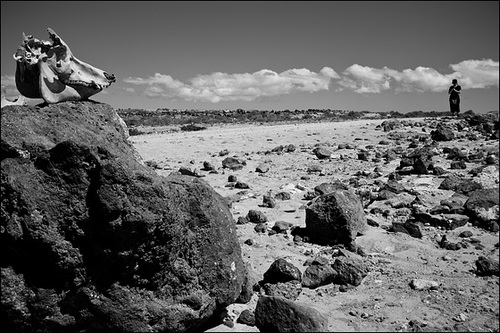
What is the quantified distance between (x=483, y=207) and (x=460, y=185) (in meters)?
1.61

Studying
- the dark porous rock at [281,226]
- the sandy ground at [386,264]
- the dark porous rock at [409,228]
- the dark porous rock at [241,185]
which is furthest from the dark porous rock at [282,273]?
the dark porous rock at [241,185]

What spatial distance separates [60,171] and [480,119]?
694 inches

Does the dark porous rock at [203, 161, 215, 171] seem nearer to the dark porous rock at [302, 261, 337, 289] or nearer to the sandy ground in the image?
the sandy ground

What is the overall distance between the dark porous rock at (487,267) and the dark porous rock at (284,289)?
2.14 metres

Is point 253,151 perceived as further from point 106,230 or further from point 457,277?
point 106,230

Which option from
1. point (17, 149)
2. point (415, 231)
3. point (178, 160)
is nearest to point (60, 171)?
point (17, 149)

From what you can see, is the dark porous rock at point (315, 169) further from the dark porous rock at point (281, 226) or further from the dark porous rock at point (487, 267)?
the dark porous rock at point (487, 267)

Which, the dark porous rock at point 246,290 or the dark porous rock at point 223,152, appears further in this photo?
the dark porous rock at point 223,152

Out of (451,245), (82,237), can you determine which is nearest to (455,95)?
(451,245)

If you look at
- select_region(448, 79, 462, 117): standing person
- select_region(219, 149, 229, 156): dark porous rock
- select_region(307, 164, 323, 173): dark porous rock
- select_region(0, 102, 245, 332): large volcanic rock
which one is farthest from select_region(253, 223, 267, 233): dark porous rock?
select_region(448, 79, 462, 117): standing person

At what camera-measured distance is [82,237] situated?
10.7 ft

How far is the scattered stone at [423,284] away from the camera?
456cm

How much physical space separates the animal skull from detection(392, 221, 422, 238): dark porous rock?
15.5 ft

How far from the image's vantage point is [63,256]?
126 inches
